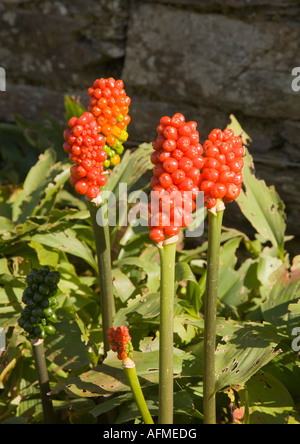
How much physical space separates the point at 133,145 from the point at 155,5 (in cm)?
53

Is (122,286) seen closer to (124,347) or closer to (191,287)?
(191,287)

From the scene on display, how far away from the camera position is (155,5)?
194 centimetres

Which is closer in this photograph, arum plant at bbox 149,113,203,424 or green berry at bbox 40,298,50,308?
arum plant at bbox 149,113,203,424

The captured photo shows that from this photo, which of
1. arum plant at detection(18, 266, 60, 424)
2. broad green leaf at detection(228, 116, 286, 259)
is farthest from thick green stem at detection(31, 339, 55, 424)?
broad green leaf at detection(228, 116, 286, 259)

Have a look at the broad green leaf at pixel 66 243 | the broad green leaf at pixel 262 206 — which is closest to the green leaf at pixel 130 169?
the broad green leaf at pixel 66 243

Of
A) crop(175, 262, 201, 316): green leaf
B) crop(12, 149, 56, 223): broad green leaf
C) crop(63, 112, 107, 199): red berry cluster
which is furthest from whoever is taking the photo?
crop(12, 149, 56, 223): broad green leaf

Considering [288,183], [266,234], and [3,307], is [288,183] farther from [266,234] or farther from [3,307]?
[3,307]

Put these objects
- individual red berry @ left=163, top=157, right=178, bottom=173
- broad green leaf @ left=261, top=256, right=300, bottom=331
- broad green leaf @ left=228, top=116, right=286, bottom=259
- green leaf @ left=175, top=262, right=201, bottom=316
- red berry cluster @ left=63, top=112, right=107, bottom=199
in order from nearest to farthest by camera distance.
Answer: individual red berry @ left=163, top=157, right=178, bottom=173 < red berry cluster @ left=63, top=112, right=107, bottom=199 < broad green leaf @ left=261, top=256, right=300, bottom=331 < green leaf @ left=175, top=262, right=201, bottom=316 < broad green leaf @ left=228, top=116, right=286, bottom=259

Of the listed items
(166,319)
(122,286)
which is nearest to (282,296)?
(122,286)

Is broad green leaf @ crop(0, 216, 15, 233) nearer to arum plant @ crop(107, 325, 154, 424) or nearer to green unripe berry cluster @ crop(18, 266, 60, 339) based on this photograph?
green unripe berry cluster @ crop(18, 266, 60, 339)

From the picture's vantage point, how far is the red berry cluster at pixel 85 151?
99 cm

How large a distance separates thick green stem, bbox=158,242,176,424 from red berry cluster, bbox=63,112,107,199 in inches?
8.0

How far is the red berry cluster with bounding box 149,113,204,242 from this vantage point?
0.88 meters

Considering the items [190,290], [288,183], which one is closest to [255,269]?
[190,290]
